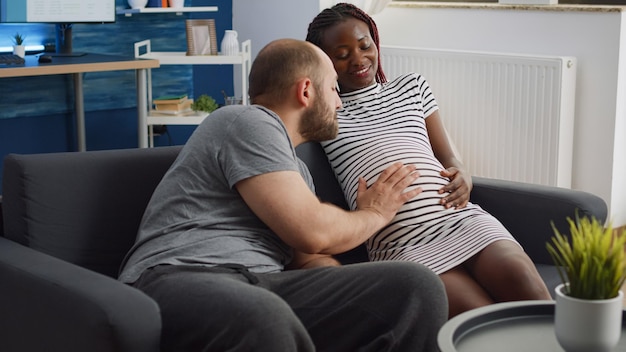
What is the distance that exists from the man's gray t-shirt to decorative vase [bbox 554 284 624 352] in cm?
73

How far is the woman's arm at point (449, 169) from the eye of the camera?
2525mm

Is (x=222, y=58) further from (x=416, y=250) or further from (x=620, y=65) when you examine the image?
(x=416, y=250)

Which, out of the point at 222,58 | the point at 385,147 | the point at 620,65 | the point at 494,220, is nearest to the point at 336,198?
the point at 385,147

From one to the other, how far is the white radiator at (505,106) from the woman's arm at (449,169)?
1513 mm

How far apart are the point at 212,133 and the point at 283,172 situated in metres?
0.18

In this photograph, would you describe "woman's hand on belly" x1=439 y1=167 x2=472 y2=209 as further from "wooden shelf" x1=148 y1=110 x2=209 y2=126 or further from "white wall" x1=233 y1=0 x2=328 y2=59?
"white wall" x1=233 y1=0 x2=328 y2=59

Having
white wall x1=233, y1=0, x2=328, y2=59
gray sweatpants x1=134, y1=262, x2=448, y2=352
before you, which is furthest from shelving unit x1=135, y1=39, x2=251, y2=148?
gray sweatpants x1=134, y1=262, x2=448, y2=352

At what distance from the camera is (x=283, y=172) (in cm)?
202

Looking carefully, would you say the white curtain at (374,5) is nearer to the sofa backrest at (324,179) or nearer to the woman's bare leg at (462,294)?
the sofa backrest at (324,179)

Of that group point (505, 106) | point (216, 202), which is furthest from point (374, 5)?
point (216, 202)

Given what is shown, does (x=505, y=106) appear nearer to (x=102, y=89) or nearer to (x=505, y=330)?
(x=102, y=89)

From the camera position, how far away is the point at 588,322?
1.47 m

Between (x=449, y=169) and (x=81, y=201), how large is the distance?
3.14 feet

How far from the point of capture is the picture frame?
4.80 m
